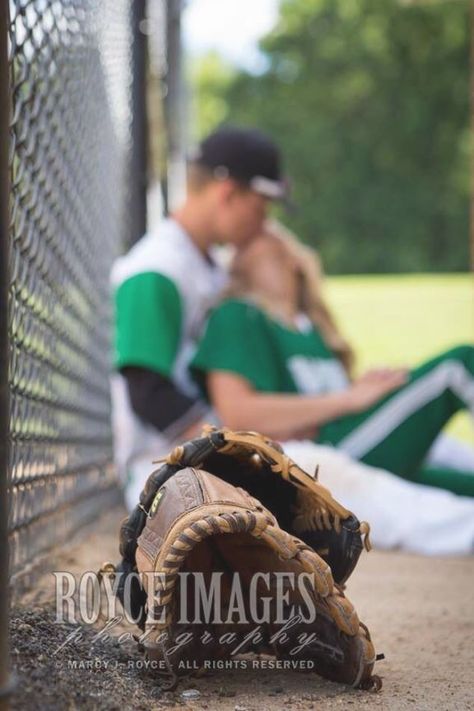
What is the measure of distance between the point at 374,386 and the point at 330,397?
6.0 inches

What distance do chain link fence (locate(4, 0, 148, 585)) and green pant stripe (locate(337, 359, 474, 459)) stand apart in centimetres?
89

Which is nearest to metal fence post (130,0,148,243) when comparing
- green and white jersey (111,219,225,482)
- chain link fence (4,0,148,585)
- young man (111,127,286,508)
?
chain link fence (4,0,148,585)

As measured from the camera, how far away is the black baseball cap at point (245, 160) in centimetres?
393

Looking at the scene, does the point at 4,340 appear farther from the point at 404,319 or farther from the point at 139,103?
the point at 404,319

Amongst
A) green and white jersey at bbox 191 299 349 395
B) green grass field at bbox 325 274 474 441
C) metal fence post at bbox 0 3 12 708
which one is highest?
metal fence post at bbox 0 3 12 708

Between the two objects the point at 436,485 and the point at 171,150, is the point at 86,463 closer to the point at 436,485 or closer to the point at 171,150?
the point at 436,485

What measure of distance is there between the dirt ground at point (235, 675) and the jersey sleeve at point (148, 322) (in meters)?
1.29

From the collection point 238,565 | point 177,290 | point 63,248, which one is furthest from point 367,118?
point 238,565

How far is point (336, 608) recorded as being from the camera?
61.9 inches

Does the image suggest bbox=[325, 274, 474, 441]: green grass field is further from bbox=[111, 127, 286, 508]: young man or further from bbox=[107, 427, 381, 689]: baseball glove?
bbox=[107, 427, 381, 689]: baseball glove

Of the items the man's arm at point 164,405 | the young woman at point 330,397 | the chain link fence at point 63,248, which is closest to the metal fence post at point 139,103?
the chain link fence at point 63,248

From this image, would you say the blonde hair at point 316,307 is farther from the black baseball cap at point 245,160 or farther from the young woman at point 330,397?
the black baseball cap at point 245,160

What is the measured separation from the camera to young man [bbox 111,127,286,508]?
352cm

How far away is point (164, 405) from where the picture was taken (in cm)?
351
